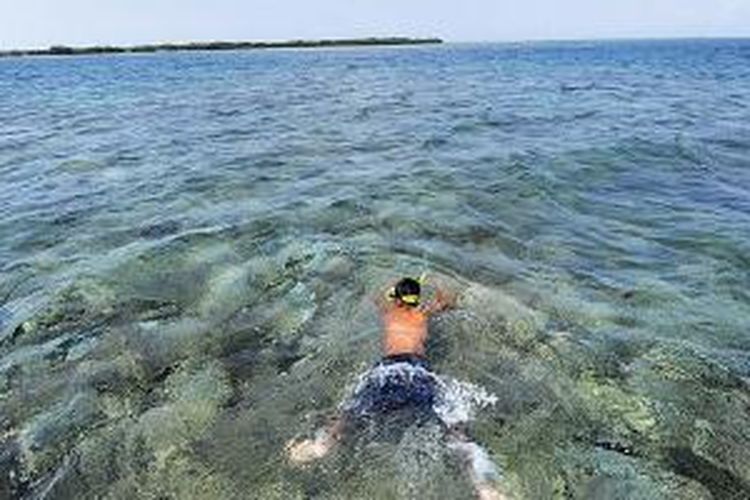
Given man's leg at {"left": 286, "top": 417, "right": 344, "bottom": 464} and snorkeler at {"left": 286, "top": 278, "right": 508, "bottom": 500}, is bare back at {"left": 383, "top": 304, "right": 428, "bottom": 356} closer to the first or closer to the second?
snorkeler at {"left": 286, "top": 278, "right": 508, "bottom": 500}

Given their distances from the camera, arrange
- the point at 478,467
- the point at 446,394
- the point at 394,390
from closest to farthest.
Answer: the point at 478,467, the point at 394,390, the point at 446,394

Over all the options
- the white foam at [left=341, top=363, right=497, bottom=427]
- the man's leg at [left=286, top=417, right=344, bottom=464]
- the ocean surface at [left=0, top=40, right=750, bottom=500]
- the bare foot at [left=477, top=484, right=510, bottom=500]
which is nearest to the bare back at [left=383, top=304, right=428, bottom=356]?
the ocean surface at [left=0, top=40, right=750, bottom=500]

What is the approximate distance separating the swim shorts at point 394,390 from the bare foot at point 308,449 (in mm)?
497

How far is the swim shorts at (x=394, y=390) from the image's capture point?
8797 mm

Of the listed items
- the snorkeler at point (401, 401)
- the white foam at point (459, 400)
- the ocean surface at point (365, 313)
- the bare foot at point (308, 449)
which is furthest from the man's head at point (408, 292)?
the bare foot at point (308, 449)

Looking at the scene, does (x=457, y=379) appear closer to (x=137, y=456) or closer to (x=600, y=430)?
(x=600, y=430)

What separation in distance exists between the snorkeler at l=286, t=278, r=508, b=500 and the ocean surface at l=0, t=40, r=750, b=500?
0.18 metres

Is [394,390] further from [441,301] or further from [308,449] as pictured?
[441,301]

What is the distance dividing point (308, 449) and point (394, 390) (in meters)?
1.14

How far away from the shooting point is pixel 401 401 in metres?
8.80

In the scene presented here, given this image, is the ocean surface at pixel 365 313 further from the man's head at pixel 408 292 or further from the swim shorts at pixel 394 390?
the man's head at pixel 408 292

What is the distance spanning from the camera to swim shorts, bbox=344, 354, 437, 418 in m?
8.80

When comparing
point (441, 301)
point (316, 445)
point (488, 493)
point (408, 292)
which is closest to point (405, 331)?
point (408, 292)

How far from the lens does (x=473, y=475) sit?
26.1 feet
